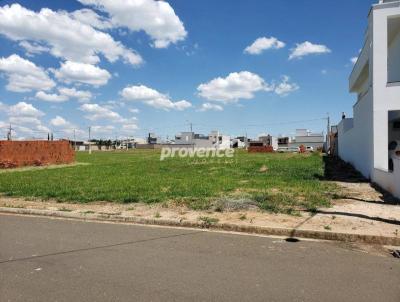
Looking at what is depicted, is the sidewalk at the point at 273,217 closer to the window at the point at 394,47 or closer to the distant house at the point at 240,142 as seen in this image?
the window at the point at 394,47

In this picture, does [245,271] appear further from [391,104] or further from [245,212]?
[391,104]

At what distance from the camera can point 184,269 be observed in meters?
4.92

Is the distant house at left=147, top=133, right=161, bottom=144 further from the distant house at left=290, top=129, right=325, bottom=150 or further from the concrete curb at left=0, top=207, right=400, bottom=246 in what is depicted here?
the concrete curb at left=0, top=207, right=400, bottom=246

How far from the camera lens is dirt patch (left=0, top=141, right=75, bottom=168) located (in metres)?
25.8

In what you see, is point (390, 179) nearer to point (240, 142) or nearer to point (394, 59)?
point (394, 59)

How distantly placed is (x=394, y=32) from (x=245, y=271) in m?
14.8

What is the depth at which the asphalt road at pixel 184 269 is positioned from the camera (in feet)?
13.5

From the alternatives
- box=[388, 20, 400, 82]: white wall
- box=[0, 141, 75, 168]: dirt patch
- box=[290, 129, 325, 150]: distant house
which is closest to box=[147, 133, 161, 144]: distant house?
box=[290, 129, 325, 150]: distant house

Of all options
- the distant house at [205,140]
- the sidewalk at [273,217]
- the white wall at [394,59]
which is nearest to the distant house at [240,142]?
the distant house at [205,140]

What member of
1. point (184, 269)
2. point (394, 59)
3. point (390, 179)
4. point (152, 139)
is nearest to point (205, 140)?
point (152, 139)

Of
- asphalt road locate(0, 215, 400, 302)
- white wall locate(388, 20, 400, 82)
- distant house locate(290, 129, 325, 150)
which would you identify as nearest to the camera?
asphalt road locate(0, 215, 400, 302)

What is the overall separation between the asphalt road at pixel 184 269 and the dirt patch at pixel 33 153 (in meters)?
21.5

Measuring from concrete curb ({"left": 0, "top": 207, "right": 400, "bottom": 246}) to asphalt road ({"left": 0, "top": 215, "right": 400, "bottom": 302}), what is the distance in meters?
0.34

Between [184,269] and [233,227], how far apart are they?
7.80 feet
